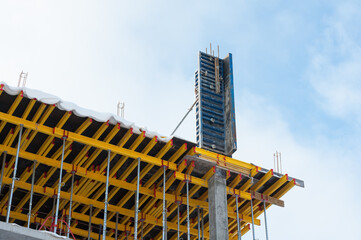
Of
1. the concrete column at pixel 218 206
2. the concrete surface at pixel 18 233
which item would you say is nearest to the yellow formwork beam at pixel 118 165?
the concrete column at pixel 218 206

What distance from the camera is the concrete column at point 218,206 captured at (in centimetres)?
2378

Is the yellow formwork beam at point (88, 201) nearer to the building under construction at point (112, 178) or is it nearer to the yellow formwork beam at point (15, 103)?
the building under construction at point (112, 178)

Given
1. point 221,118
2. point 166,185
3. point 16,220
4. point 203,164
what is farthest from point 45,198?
point 221,118

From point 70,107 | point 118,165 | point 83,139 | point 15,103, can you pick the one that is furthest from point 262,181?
point 15,103

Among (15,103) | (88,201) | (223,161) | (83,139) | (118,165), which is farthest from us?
(223,161)

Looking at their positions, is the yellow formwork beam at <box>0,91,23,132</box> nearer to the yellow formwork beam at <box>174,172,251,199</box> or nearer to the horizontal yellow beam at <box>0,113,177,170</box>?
the horizontal yellow beam at <box>0,113,177,170</box>

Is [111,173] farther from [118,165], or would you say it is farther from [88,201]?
[88,201]

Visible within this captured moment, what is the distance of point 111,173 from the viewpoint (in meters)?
23.8

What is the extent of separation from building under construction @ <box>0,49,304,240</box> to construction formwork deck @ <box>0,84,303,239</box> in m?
0.04

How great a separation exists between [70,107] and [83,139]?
1.52m

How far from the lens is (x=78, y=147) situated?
22844 mm

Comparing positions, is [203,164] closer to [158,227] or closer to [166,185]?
[166,185]

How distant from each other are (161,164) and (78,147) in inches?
128

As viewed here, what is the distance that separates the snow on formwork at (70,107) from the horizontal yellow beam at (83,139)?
908 mm
